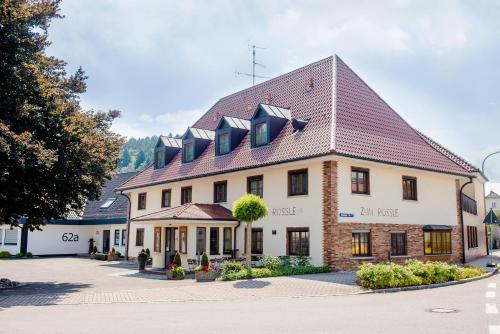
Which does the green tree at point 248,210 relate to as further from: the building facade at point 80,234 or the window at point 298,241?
the building facade at point 80,234

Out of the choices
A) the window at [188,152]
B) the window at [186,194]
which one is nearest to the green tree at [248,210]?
the window at [186,194]

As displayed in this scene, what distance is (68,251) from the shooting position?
1735 inches

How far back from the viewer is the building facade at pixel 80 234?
40.9 meters

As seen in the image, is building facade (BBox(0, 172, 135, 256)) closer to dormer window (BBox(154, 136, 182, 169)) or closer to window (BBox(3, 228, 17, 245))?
window (BBox(3, 228, 17, 245))

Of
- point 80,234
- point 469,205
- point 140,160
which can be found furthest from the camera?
point 140,160

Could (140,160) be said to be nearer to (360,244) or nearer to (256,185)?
(256,185)

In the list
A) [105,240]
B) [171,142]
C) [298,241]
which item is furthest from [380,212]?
[105,240]

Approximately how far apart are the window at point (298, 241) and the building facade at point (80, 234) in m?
19.7

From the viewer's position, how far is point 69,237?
44.2 m

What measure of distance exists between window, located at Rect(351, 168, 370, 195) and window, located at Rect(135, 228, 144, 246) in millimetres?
17692

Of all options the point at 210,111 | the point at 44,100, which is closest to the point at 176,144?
the point at 210,111

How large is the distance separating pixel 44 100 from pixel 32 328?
11.3 metres

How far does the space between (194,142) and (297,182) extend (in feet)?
32.5

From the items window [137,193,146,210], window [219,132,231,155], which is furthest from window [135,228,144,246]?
window [219,132,231,155]
